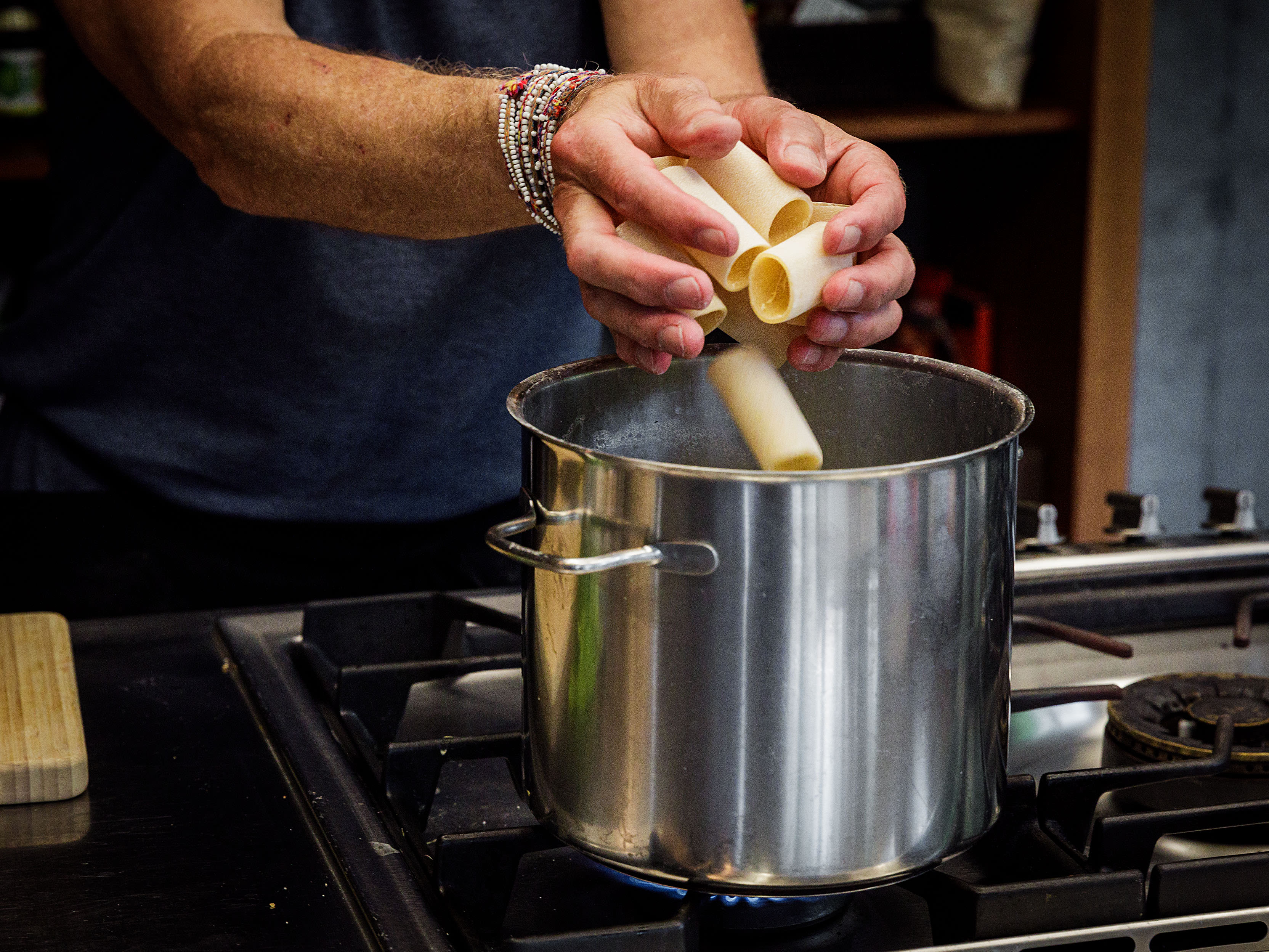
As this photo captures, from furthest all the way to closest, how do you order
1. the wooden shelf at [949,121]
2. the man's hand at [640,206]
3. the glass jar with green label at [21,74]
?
the wooden shelf at [949,121]
the glass jar with green label at [21,74]
the man's hand at [640,206]

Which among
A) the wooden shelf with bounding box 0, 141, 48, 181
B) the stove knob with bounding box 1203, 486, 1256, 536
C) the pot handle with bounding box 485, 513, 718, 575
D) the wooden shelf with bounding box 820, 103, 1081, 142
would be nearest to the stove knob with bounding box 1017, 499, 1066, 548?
the stove knob with bounding box 1203, 486, 1256, 536

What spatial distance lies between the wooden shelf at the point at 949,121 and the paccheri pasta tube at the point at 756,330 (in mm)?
1430

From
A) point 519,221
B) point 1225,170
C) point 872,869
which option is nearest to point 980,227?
point 1225,170

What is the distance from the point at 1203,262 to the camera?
2.25m

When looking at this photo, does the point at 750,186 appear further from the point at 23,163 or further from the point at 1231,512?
the point at 23,163

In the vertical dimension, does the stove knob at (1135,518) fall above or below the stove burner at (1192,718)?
above

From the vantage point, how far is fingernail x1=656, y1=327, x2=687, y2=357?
0.61 metres

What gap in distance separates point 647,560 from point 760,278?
181 millimetres

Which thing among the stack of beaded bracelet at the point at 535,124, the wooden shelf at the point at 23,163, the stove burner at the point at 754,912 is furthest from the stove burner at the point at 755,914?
the wooden shelf at the point at 23,163

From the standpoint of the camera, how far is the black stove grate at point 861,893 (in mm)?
558

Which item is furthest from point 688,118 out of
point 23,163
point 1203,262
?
point 1203,262

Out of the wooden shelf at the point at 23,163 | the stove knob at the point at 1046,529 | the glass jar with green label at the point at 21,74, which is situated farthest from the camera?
the glass jar with green label at the point at 21,74

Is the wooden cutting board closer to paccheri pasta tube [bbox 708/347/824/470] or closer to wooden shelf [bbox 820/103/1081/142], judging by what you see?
paccheri pasta tube [bbox 708/347/824/470]

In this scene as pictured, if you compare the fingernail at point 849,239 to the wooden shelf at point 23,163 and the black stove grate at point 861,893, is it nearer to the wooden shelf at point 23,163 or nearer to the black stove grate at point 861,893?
the black stove grate at point 861,893
